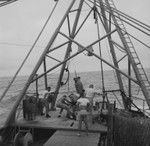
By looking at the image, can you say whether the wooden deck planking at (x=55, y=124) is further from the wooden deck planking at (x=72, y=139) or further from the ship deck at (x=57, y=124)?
the wooden deck planking at (x=72, y=139)

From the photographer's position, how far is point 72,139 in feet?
35.4

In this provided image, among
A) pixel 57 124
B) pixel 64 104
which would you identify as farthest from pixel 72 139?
pixel 64 104

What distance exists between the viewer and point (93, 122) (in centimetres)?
1318

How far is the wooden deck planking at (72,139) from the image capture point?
1009cm

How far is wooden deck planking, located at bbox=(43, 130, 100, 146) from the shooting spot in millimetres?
10087

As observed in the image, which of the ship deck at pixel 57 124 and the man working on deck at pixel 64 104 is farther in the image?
the man working on deck at pixel 64 104

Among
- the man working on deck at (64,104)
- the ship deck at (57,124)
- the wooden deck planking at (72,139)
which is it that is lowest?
the wooden deck planking at (72,139)

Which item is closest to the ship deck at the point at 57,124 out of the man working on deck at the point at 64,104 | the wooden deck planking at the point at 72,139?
the wooden deck planking at the point at 72,139

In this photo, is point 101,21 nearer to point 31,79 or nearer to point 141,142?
point 31,79

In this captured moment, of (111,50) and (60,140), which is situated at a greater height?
(111,50)

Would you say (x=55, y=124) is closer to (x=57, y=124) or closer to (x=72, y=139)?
(x=57, y=124)

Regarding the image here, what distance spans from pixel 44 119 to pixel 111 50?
238 inches

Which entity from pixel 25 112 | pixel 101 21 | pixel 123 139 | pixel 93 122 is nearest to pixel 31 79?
pixel 25 112

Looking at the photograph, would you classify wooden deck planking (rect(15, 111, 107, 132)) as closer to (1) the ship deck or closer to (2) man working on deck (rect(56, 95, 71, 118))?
(1) the ship deck
